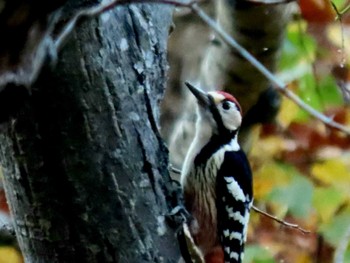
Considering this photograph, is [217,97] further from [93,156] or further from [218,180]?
[93,156]

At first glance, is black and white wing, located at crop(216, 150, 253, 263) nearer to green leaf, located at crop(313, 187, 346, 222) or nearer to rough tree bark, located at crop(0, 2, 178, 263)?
rough tree bark, located at crop(0, 2, 178, 263)

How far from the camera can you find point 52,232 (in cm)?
203

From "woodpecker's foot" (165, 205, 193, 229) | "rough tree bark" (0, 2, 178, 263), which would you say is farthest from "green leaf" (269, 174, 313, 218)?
"rough tree bark" (0, 2, 178, 263)

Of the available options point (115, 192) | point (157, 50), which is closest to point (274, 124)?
point (157, 50)

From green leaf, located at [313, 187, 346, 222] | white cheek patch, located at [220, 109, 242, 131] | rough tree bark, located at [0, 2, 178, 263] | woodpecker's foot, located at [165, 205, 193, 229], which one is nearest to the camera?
rough tree bark, located at [0, 2, 178, 263]

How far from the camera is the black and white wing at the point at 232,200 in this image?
2.92 m

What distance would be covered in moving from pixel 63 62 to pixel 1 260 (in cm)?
221

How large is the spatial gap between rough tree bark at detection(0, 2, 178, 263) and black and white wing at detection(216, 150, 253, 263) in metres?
0.73

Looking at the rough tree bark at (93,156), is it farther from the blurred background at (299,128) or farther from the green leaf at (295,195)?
the green leaf at (295,195)

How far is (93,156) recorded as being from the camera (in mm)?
1992

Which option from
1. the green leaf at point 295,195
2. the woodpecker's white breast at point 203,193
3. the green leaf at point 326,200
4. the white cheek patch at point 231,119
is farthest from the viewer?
the green leaf at point 326,200

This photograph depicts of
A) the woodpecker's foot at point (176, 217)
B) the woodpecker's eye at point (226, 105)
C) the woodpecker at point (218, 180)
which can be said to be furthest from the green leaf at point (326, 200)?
the woodpecker's foot at point (176, 217)

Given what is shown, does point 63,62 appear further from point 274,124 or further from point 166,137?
point 274,124

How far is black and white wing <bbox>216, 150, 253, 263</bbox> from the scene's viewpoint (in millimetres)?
2916
